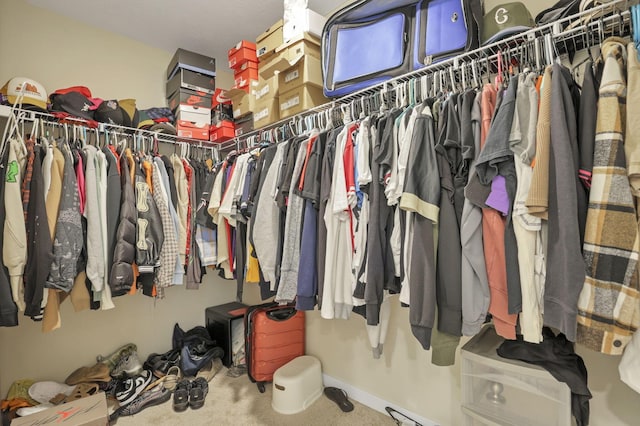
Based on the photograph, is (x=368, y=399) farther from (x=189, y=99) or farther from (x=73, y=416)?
(x=189, y=99)

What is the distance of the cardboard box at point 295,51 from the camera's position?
1.83 meters

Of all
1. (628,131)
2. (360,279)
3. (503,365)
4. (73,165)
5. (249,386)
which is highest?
(73,165)

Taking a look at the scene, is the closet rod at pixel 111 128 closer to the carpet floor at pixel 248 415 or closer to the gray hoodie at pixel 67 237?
the gray hoodie at pixel 67 237

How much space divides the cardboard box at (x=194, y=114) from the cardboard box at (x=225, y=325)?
5.32ft

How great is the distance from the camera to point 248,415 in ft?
6.29

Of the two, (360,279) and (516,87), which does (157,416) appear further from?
(516,87)

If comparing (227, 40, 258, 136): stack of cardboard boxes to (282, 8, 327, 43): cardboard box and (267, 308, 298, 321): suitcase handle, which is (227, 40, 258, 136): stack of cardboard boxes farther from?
(267, 308, 298, 321): suitcase handle

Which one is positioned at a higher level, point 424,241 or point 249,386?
point 424,241

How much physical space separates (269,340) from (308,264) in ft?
3.88

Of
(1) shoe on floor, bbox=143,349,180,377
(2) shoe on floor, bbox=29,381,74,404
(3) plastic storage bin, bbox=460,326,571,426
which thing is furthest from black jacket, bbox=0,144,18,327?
(3) plastic storage bin, bbox=460,326,571,426

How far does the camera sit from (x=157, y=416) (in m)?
1.92

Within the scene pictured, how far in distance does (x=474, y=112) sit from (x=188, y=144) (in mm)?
2169

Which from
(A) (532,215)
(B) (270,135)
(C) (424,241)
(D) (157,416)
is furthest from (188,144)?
(A) (532,215)

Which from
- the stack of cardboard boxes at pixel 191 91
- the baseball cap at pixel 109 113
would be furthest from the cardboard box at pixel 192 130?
the baseball cap at pixel 109 113
